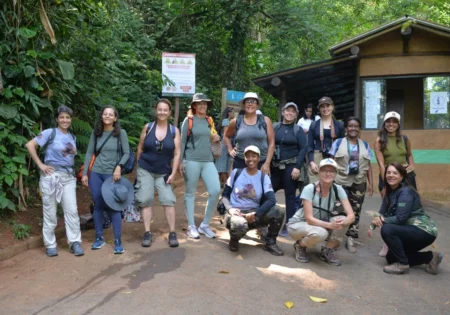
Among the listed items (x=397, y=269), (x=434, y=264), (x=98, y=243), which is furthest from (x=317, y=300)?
(x=98, y=243)

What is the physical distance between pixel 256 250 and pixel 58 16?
4.32 m

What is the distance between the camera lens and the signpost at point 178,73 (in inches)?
359

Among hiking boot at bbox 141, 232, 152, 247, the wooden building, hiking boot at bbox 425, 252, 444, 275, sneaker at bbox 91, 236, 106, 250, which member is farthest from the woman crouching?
the wooden building

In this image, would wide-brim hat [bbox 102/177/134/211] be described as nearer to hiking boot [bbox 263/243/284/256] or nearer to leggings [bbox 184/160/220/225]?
leggings [bbox 184/160/220/225]

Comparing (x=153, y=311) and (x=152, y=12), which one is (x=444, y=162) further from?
(x=152, y=12)

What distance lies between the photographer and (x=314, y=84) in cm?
1341

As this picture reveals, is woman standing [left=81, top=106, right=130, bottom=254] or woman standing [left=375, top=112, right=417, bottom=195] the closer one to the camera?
woman standing [left=81, top=106, right=130, bottom=254]

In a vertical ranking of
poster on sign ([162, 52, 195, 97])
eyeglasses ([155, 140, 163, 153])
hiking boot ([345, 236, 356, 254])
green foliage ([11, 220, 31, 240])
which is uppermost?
poster on sign ([162, 52, 195, 97])

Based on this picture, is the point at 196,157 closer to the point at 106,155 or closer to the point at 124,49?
the point at 106,155

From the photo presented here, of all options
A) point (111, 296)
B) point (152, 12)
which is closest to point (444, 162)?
point (111, 296)

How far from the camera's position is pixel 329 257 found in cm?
519

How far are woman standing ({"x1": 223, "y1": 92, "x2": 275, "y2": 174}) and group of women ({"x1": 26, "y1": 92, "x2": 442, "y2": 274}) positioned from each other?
13mm

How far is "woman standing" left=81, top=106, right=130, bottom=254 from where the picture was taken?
544cm

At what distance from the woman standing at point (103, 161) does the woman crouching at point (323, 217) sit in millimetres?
2156
